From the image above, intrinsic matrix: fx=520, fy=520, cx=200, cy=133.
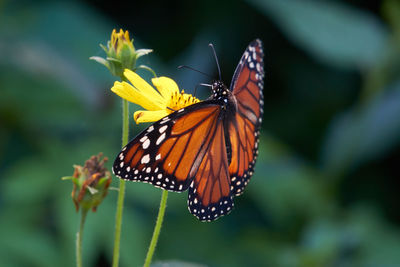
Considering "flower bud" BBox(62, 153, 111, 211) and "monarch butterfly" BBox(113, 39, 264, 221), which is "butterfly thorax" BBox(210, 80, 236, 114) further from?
"flower bud" BBox(62, 153, 111, 211)

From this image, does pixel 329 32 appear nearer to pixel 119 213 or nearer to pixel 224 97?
pixel 224 97

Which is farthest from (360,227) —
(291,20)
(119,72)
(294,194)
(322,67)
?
(119,72)

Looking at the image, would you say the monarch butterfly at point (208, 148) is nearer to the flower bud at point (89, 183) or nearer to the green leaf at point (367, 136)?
the flower bud at point (89, 183)

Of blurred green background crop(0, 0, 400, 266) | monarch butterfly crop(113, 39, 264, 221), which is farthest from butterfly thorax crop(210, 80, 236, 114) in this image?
blurred green background crop(0, 0, 400, 266)

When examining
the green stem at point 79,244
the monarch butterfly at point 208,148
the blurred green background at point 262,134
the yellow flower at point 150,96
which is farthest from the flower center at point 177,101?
the blurred green background at point 262,134

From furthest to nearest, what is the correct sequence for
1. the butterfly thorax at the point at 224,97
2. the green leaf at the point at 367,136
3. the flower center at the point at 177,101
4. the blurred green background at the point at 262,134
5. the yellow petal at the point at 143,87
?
the green leaf at the point at 367,136 < the blurred green background at the point at 262,134 < the flower center at the point at 177,101 < the butterfly thorax at the point at 224,97 < the yellow petal at the point at 143,87

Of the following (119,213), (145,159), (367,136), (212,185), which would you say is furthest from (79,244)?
(367,136)
